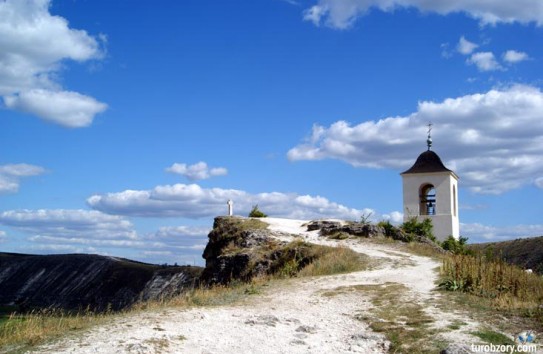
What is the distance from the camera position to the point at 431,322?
30.7ft

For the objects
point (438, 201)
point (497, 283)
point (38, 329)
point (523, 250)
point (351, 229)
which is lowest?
point (38, 329)

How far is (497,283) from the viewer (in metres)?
12.0

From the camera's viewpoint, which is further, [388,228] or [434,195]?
[434,195]

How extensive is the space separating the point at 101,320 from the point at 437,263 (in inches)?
426

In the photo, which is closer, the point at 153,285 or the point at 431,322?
the point at 431,322

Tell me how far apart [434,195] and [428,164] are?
1.68 m

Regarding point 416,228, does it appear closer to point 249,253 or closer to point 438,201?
point 438,201

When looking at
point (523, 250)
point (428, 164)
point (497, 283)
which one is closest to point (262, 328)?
point (497, 283)

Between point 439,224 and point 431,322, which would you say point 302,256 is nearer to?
point 431,322

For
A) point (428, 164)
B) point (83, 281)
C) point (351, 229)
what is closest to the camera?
point (351, 229)

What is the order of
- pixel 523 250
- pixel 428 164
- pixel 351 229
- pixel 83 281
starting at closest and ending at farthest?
pixel 351 229 < pixel 428 164 < pixel 523 250 < pixel 83 281

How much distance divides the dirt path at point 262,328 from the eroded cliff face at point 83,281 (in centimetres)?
1598

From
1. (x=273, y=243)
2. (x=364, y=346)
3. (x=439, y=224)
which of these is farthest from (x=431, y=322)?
(x=439, y=224)

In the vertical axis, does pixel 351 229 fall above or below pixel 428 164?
below
